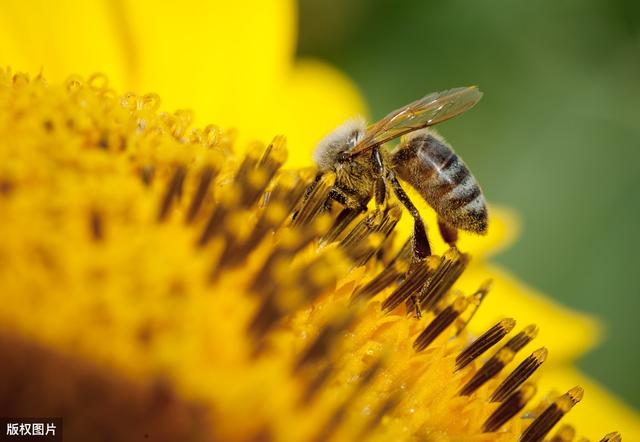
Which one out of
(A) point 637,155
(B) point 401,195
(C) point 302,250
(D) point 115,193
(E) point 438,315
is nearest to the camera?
(D) point 115,193

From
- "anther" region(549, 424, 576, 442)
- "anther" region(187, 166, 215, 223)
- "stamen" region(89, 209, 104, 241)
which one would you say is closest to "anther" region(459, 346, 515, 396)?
"anther" region(549, 424, 576, 442)

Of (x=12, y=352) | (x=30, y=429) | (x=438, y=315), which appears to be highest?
(x=438, y=315)

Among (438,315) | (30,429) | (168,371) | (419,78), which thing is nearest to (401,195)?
(438,315)

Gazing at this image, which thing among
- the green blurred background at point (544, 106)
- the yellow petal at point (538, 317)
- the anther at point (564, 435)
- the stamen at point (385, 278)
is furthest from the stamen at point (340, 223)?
the green blurred background at point (544, 106)

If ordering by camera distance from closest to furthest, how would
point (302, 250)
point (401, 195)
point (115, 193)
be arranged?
1. point (115, 193)
2. point (302, 250)
3. point (401, 195)

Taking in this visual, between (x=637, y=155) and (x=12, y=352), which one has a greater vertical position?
(x=637, y=155)

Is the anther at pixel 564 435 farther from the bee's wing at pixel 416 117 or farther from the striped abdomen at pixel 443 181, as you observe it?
the bee's wing at pixel 416 117

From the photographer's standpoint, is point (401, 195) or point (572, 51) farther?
point (572, 51)

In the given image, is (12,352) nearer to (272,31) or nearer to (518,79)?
(272,31)
